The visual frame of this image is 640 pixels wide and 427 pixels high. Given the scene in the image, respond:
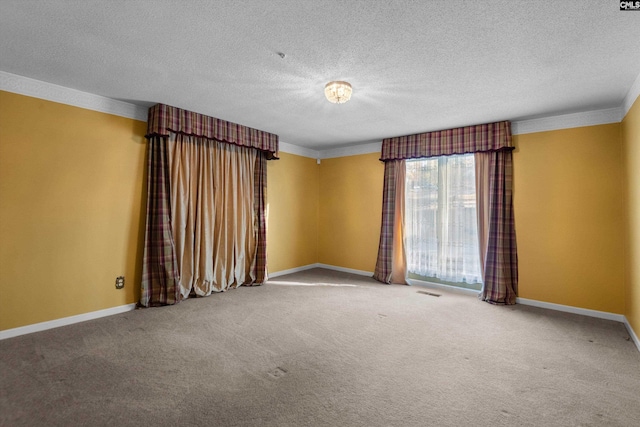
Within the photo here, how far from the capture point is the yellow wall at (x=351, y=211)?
522cm

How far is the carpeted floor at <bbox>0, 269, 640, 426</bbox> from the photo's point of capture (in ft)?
5.56

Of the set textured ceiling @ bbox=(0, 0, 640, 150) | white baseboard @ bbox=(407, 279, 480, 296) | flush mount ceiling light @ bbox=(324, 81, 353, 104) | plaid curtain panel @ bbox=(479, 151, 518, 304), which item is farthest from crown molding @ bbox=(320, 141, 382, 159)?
flush mount ceiling light @ bbox=(324, 81, 353, 104)

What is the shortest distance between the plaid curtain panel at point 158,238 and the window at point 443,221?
3.65 meters

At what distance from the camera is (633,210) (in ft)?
9.14

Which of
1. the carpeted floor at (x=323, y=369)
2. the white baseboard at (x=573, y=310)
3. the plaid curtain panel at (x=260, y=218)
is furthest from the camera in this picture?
the plaid curtain panel at (x=260, y=218)

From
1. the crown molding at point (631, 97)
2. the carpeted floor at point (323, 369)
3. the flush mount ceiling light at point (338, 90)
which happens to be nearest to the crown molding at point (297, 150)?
the flush mount ceiling light at point (338, 90)

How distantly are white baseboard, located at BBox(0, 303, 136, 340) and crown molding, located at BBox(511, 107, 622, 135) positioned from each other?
18.3 ft

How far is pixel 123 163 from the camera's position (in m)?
3.34

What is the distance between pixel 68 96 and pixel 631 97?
19.1 ft

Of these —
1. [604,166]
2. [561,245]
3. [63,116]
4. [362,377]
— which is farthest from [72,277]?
[604,166]

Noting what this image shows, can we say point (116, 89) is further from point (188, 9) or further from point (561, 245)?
point (561, 245)

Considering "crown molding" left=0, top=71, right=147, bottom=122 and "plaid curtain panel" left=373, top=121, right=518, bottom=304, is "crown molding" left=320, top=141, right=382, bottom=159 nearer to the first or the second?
"plaid curtain panel" left=373, top=121, right=518, bottom=304

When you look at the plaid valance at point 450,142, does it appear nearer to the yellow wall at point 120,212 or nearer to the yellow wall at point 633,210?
the yellow wall at point 120,212

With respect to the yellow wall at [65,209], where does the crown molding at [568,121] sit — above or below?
above
